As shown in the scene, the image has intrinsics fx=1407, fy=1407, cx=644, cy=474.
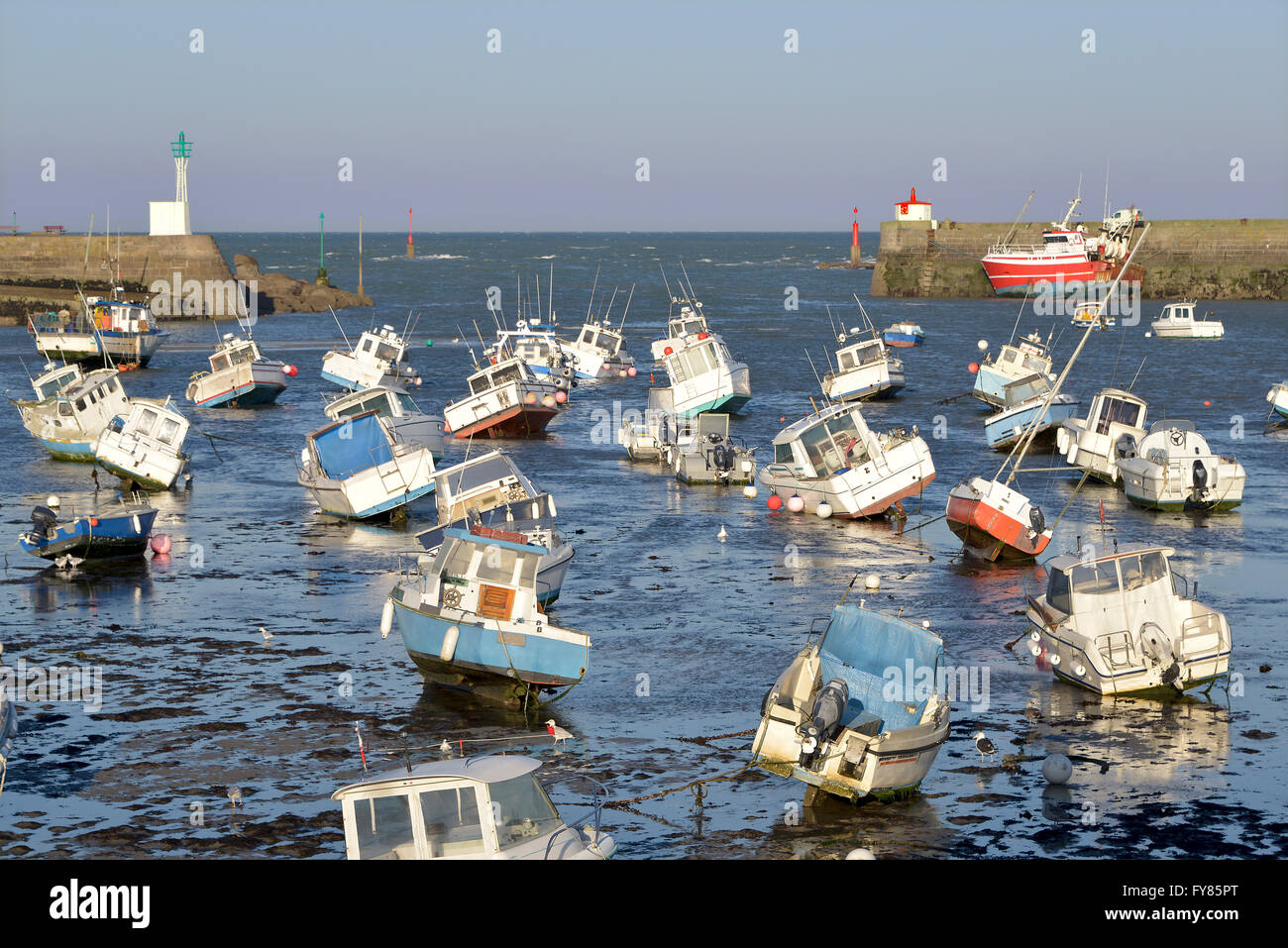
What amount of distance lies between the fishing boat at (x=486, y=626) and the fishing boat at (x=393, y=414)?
703 inches

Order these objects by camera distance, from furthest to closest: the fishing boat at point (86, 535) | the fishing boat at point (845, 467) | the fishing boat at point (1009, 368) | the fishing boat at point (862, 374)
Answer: the fishing boat at point (862, 374), the fishing boat at point (1009, 368), the fishing boat at point (845, 467), the fishing boat at point (86, 535)

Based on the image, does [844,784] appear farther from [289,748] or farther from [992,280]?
[992,280]

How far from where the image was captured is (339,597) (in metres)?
25.7

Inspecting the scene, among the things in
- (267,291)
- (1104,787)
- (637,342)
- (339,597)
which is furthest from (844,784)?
(267,291)

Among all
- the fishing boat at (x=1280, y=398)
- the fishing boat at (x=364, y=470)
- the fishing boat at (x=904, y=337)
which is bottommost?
the fishing boat at (x=364, y=470)

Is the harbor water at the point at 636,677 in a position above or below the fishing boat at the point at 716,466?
below

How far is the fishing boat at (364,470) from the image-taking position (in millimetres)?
32188

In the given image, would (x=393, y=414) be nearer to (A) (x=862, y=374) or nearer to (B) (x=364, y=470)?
(B) (x=364, y=470)

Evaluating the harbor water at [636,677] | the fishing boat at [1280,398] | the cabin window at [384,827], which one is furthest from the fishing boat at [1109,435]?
the cabin window at [384,827]

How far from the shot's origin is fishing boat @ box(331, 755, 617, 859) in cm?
1185

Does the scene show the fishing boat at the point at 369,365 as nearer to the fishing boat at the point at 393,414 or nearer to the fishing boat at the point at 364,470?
the fishing boat at the point at 393,414

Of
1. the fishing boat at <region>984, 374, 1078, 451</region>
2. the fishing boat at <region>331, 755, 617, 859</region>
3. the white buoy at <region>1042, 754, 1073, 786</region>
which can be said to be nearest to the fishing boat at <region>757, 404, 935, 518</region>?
the fishing boat at <region>984, 374, 1078, 451</region>
